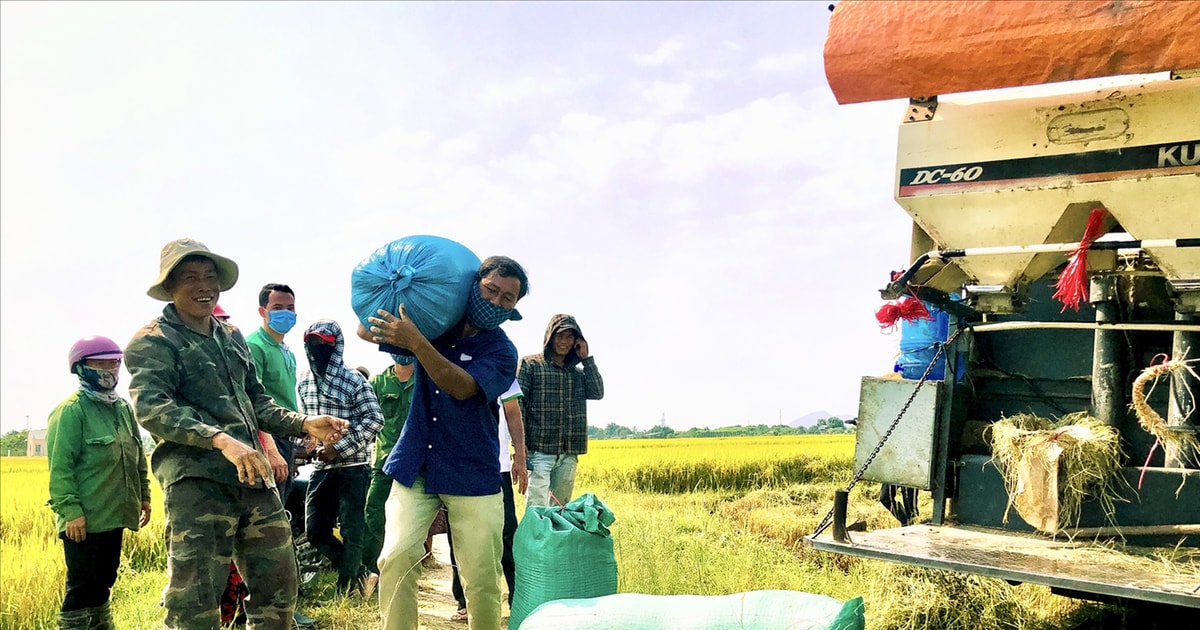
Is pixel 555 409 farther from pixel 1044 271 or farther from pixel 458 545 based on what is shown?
pixel 1044 271

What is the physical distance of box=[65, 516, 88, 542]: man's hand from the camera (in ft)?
13.9

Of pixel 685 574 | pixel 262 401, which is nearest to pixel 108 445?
pixel 262 401

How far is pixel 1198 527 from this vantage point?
12.8ft

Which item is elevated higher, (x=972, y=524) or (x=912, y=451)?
(x=912, y=451)

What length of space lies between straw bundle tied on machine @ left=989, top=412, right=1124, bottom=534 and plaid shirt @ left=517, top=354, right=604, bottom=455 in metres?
2.63

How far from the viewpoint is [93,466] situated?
445 cm

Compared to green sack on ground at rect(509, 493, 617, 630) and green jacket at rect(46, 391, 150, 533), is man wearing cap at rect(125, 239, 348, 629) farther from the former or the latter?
green jacket at rect(46, 391, 150, 533)

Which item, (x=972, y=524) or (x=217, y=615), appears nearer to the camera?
(x=217, y=615)

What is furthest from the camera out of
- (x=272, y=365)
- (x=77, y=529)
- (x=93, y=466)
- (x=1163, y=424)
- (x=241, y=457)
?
(x=272, y=365)

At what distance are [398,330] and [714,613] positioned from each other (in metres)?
1.53

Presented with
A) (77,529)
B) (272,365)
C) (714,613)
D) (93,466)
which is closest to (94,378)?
(93,466)

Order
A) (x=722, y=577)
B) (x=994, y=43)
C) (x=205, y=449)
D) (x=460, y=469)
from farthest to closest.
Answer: (x=722, y=577), (x=460, y=469), (x=205, y=449), (x=994, y=43)

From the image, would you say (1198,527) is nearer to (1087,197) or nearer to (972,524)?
(972,524)

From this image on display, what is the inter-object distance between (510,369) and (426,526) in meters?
0.71
